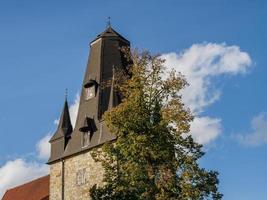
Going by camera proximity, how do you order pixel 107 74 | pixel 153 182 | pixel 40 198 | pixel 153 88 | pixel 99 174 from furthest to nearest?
1. pixel 40 198
2. pixel 107 74
3. pixel 99 174
4. pixel 153 88
5. pixel 153 182

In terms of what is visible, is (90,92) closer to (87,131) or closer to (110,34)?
(87,131)

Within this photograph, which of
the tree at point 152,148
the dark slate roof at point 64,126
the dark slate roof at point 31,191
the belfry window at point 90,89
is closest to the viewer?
the tree at point 152,148

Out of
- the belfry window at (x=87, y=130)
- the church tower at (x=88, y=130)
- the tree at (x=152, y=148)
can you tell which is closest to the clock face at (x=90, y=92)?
the church tower at (x=88, y=130)

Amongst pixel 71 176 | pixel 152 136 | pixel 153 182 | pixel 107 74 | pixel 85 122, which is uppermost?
pixel 107 74

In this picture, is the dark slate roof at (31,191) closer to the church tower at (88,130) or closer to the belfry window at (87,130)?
the church tower at (88,130)

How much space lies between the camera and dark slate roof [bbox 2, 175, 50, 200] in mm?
43044

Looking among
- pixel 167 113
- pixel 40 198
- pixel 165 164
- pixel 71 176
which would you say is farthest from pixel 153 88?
pixel 40 198

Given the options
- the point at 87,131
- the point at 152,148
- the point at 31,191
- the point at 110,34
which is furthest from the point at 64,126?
the point at 152,148

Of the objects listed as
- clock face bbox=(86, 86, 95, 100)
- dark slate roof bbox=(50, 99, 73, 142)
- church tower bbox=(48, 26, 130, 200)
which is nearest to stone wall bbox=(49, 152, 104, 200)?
church tower bbox=(48, 26, 130, 200)

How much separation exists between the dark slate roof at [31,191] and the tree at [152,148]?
66.2 feet

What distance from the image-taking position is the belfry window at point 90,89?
119ft

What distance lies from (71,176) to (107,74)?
22.2ft

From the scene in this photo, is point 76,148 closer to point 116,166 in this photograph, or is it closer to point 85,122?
point 85,122

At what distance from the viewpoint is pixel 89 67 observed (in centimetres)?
3791
